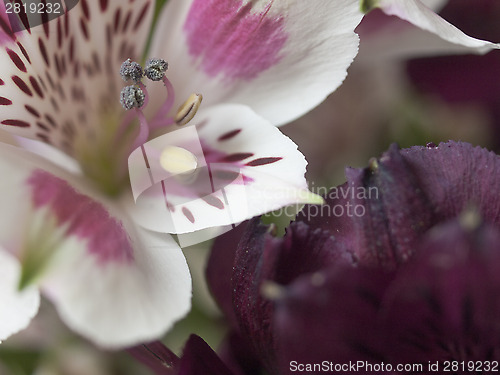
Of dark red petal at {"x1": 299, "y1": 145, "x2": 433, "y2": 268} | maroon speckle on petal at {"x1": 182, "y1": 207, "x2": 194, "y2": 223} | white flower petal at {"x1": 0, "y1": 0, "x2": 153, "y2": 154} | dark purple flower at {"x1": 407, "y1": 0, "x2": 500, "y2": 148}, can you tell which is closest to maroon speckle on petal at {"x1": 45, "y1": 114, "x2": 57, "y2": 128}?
white flower petal at {"x1": 0, "y1": 0, "x2": 153, "y2": 154}

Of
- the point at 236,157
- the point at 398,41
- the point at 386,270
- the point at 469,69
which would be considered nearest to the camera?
the point at 386,270

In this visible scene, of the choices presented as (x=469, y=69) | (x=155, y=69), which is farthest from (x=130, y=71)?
(x=469, y=69)

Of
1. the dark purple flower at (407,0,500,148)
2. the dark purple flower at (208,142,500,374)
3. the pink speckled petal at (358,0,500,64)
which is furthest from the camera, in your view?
the dark purple flower at (407,0,500,148)

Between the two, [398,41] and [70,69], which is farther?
[398,41]

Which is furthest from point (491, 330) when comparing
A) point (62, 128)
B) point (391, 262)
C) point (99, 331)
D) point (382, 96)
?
point (382, 96)

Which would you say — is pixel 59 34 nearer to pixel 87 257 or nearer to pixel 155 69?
pixel 155 69

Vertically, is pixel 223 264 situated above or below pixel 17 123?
below

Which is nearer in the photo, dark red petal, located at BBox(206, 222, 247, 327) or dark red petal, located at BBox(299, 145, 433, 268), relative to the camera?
dark red petal, located at BBox(299, 145, 433, 268)

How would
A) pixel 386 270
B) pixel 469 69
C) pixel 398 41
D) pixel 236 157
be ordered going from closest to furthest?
pixel 386 270
pixel 236 157
pixel 398 41
pixel 469 69

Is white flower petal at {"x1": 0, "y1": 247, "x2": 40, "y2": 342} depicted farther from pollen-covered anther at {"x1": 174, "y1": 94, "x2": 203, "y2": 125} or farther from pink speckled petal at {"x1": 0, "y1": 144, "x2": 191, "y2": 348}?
pollen-covered anther at {"x1": 174, "y1": 94, "x2": 203, "y2": 125}
